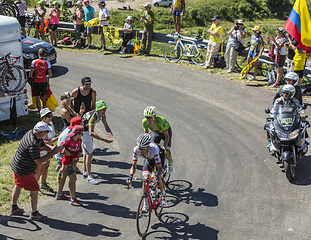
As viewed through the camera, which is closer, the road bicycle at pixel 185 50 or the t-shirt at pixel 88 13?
the road bicycle at pixel 185 50

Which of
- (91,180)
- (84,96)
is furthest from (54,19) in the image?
(91,180)

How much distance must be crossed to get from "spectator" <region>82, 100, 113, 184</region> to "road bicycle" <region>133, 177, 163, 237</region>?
5.59 ft

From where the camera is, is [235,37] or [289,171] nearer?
[289,171]

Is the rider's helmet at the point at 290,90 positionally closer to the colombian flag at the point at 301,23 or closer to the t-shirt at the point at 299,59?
the colombian flag at the point at 301,23

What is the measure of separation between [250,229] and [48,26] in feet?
55.7

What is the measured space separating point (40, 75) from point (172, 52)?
8020mm

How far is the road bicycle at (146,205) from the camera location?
6805 mm

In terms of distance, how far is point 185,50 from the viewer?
17469 mm

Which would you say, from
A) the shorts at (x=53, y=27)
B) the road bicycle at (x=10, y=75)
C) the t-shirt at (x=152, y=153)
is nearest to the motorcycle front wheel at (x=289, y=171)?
the t-shirt at (x=152, y=153)

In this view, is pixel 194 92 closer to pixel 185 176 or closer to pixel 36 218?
pixel 185 176

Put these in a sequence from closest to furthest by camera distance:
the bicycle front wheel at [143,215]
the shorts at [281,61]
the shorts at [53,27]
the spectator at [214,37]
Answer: the bicycle front wheel at [143,215] → the shorts at [281,61] → the spectator at [214,37] → the shorts at [53,27]

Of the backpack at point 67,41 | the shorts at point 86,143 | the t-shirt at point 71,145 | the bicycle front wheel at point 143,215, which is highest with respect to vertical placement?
the backpack at point 67,41

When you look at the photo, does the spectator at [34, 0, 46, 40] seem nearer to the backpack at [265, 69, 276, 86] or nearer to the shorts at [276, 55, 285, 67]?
the backpack at [265, 69, 276, 86]

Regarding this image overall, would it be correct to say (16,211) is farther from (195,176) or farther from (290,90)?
(290,90)
